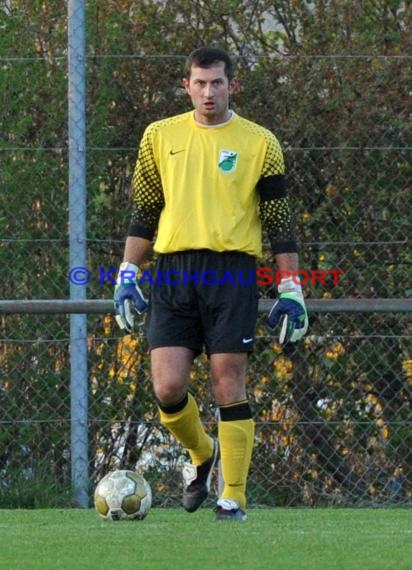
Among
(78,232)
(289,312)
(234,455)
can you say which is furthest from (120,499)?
(78,232)

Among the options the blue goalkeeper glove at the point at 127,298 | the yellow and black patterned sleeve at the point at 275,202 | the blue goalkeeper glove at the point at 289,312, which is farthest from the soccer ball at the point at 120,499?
the yellow and black patterned sleeve at the point at 275,202

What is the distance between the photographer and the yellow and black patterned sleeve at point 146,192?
22.0 feet

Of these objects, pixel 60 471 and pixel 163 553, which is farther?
pixel 60 471

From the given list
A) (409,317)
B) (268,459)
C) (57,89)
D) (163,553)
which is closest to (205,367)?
(268,459)

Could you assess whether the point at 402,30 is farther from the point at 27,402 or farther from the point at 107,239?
the point at 27,402

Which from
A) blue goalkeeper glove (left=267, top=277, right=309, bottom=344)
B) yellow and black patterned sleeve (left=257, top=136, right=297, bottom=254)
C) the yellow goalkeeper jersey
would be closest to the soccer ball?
blue goalkeeper glove (left=267, top=277, right=309, bottom=344)

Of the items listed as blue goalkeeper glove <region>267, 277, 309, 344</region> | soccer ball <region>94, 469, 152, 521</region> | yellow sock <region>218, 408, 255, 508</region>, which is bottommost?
soccer ball <region>94, 469, 152, 521</region>

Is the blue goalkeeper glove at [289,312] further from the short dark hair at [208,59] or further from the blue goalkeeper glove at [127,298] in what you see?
the short dark hair at [208,59]

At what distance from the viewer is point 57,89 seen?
28.5ft

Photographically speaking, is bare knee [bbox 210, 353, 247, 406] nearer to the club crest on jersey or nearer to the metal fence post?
the club crest on jersey

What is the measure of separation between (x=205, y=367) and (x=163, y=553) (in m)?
3.60

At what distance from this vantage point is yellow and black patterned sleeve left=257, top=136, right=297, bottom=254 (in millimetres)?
6617

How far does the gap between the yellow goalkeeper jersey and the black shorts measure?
0.19 ft

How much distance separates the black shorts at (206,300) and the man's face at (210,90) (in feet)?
2.00
